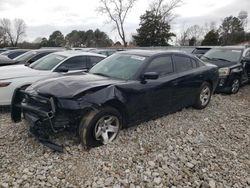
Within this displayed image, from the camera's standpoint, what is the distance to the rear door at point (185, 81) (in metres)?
5.55

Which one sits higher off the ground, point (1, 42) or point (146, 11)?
point (146, 11)

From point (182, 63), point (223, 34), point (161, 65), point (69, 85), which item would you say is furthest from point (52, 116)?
point (223, 34)

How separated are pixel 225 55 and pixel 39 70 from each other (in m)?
6.64

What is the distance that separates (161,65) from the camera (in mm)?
5312

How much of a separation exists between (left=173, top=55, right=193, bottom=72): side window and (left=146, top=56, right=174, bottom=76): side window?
0.66ft

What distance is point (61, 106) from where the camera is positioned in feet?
12.8

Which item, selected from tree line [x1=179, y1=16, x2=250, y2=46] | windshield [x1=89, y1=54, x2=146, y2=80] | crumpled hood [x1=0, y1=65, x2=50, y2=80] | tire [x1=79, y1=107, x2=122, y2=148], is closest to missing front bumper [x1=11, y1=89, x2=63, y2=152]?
tire [x1=79, y1=107, x2=122, y2=148]

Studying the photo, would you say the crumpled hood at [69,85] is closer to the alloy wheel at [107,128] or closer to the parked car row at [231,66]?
the alloy wheel at [107,128]

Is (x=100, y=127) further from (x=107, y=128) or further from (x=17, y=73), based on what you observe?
(x=17, y=73)

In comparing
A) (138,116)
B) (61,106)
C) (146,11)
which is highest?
(146,11)

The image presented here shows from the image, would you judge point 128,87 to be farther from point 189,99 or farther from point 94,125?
point 189,99

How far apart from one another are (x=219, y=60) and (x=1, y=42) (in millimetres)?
70328

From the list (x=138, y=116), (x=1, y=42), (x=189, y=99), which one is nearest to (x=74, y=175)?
(x=138, y=116)

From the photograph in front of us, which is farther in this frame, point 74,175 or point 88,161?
point 88,161
